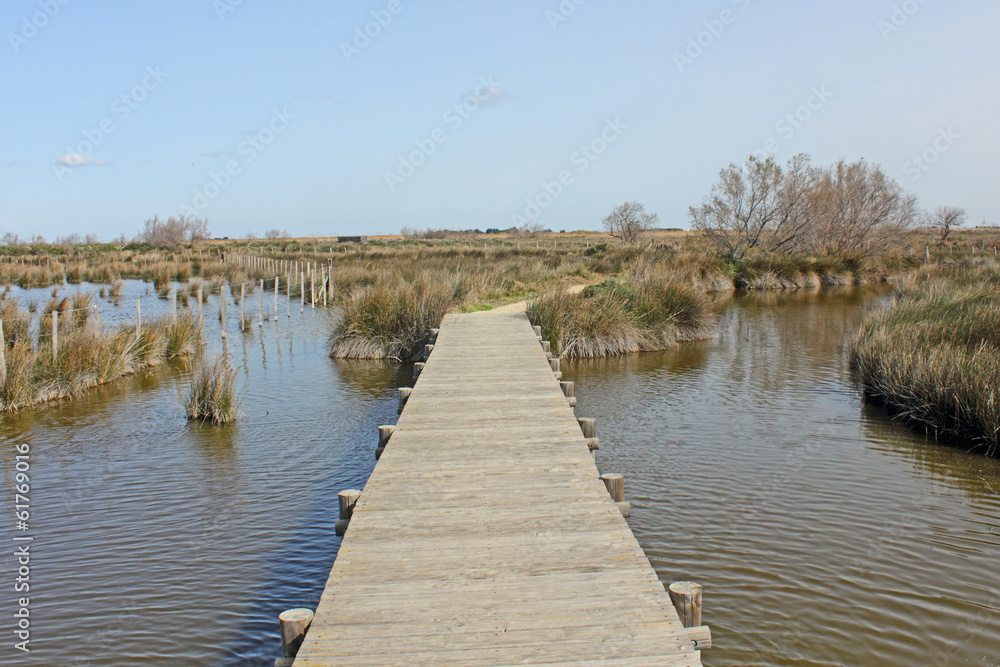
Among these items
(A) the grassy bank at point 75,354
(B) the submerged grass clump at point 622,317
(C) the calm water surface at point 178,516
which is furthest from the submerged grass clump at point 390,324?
(A) the grassy bank at point 75,354

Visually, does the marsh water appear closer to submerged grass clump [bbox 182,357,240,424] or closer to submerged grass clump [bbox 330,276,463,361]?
submerged grass clump [bbox 182,357,240,424]

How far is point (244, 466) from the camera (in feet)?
25.6

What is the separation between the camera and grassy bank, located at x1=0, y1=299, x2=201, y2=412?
33.0 ft

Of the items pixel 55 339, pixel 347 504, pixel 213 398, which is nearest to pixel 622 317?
pixel 213 398

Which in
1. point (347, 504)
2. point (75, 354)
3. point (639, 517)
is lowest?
point (639, 517)

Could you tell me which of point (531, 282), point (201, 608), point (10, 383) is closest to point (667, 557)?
point (201, 608)

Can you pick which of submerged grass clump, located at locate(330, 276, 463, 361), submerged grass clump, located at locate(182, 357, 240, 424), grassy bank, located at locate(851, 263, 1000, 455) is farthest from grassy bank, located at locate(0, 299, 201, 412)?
grassy bank, located at locate(851, 263, 1000, 455)

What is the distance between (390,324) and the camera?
14188 millimetres

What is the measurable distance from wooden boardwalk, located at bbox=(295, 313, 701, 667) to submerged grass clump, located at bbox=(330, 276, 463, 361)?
312 inches

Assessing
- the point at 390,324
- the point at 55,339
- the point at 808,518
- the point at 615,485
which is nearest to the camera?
the point at 615,485

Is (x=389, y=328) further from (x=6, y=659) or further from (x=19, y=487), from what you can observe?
(x=6, y=659)

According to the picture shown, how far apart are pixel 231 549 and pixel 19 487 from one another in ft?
9.68

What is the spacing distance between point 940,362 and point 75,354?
12.1m

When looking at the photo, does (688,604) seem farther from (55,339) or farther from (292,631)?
(55,339)
